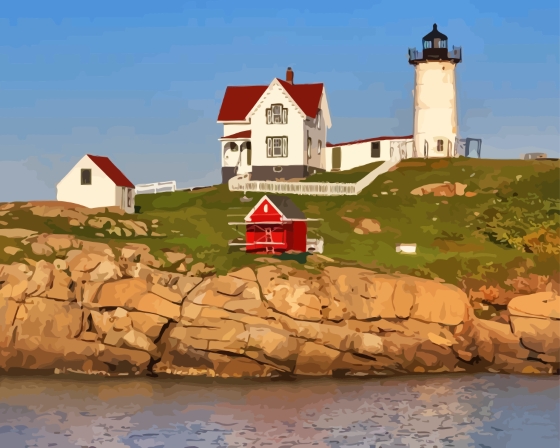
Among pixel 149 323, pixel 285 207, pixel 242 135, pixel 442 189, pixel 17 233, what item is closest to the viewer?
pixel 149 323

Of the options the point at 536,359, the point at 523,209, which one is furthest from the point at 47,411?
the point at 523,209

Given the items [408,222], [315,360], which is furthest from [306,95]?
[315,360]

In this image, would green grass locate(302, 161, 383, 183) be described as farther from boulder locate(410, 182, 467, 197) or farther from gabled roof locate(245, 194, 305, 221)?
gabled roof locate(245, 194, 305, 221)

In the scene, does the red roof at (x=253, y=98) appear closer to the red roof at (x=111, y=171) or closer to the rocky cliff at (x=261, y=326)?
the red roof at (x=111, y=171)

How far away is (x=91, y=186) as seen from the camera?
55.6m

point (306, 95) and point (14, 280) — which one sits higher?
point (306, 95)

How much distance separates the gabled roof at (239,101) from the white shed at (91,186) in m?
17.4

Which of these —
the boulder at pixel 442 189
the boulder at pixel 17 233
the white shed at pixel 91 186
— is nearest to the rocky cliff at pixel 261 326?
the boulder at pixel 17 233

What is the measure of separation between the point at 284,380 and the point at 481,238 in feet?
60.2

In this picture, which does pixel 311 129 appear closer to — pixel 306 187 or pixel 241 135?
pixel 241 135

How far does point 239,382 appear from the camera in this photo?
128 ft

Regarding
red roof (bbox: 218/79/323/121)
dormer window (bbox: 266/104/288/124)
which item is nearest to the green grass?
red roof (bbox: 218/79/323/121)

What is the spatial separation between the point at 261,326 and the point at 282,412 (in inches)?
327

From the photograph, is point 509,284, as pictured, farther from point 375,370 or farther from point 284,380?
point 284,380
